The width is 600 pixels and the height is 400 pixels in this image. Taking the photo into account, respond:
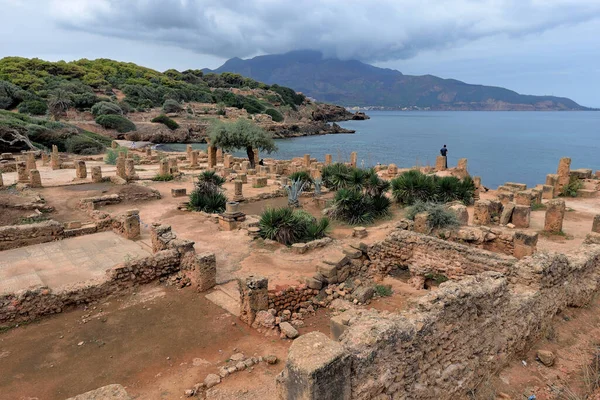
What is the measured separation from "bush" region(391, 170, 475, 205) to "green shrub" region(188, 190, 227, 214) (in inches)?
315

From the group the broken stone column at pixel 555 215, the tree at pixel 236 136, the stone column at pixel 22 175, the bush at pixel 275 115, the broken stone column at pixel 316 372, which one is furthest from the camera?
the bush at pixel 275 115

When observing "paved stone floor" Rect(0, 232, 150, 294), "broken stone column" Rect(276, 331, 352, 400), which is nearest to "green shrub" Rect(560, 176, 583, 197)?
"paved stone floor" Rect(0, 232, 150, 294)

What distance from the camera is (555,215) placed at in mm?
13414

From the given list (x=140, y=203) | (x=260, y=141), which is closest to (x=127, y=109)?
(x=260, y=141)

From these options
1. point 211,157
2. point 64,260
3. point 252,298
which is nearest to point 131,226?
point 64,260

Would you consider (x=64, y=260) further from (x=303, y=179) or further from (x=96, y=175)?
(x=96, y=175)

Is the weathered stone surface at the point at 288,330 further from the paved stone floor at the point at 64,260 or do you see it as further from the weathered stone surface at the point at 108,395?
the paved stone floor at the point at 64,260

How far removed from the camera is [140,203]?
18734 millimetres

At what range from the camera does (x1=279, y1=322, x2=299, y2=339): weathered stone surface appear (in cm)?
753

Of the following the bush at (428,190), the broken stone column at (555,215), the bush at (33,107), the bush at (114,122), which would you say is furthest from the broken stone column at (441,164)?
the bush at (33,107)

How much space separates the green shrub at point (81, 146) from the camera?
37281mm

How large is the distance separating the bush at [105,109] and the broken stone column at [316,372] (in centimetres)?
6154

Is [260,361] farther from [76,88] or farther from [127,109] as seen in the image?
[76,88]

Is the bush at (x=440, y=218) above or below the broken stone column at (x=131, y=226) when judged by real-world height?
above
